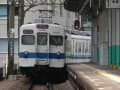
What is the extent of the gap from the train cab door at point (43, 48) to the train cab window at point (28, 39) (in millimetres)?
303

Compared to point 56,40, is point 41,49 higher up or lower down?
lower down

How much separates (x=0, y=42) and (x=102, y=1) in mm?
21062

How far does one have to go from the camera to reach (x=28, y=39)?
14.4 metres

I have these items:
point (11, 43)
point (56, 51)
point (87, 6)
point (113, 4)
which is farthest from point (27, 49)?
point (113, 4)

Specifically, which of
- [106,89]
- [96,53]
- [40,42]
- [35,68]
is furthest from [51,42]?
[106,89]

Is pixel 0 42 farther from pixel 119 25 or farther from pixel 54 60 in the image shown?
pixel 119 25

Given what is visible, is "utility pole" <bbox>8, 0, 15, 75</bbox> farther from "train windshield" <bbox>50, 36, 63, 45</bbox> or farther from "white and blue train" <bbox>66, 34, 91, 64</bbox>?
"white and blue train" <bbox>66, 34, 91, 64</bbox>

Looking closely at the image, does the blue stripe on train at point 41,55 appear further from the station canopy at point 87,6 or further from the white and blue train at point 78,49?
the white and blue train at point 78,49

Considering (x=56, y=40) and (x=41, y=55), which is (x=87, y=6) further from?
(x=41, y=55)

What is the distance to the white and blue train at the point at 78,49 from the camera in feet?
60.0

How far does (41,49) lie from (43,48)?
114mm

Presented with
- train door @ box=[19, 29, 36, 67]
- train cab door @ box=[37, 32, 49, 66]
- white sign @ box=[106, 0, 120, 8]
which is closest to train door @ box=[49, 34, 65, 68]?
train cab door @ box=[37, 32, 49, 66]

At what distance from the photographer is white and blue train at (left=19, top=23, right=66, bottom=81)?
46.2ft

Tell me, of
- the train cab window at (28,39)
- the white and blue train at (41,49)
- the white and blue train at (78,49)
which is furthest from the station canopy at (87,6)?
the train cab window at (28,39)
